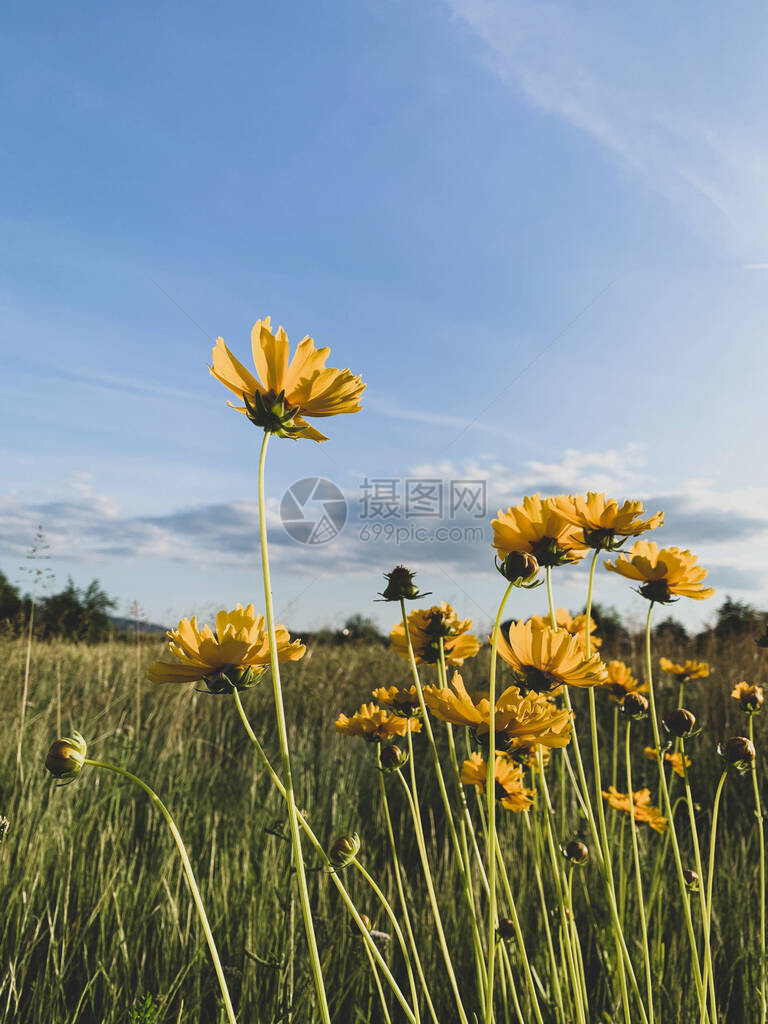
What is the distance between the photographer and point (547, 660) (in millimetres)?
893

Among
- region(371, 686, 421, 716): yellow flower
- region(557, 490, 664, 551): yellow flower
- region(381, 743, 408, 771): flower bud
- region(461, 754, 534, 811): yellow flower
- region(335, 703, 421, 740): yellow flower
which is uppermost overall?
region(557, 490, 664, 551): yellow flower

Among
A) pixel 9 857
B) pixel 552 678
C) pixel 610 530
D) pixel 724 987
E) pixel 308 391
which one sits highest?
pixel 308 391

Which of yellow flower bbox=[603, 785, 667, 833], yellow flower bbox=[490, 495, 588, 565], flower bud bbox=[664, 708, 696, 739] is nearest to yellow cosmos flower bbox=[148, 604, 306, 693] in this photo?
yellow flower bbox=[490, 495, 588, 565]

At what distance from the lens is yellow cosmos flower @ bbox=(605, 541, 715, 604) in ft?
3.56

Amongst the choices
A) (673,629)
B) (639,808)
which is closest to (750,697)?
(639,808)

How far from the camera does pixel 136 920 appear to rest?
66.0 inches

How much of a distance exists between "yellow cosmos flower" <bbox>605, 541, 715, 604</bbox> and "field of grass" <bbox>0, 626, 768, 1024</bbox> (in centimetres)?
44

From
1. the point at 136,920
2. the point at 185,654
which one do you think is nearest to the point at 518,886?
the point at 136,920

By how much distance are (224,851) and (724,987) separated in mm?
1265

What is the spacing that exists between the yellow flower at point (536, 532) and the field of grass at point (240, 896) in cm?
55

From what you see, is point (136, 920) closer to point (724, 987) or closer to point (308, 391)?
point (724, 987)

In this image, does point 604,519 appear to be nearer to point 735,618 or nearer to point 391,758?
point 391,758

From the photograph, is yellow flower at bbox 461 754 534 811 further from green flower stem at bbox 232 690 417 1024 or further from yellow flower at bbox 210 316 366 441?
yellow flower at bbox 210 316 366 441

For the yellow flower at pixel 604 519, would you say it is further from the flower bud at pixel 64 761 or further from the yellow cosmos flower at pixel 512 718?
the flower bud at pixel 64 761
